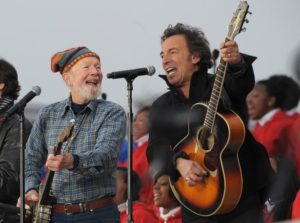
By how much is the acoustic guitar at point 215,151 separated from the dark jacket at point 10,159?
1.16 m

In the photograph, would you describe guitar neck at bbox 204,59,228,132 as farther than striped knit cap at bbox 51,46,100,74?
No

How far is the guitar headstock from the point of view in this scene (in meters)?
4.95

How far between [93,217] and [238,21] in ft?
4.44

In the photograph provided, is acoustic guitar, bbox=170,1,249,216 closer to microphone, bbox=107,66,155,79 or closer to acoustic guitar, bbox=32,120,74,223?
microphone, bbox=107,66,155,79

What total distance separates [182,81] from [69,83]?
0.70 metres

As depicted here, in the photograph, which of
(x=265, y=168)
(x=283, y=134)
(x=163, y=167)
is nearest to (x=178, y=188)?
(x=163, y=167)

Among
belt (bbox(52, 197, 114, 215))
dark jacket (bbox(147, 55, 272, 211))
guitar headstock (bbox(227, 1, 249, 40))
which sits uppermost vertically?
guitar headstock (bbox(227, 1, 249, 40))

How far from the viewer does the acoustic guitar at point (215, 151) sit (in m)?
4.97

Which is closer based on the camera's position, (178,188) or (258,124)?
(178,188)

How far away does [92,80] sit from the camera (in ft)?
17.7

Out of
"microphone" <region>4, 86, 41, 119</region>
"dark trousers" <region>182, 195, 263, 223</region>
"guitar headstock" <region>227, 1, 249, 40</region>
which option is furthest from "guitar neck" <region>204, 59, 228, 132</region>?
"microphone" <region>4, 86, 41, 119</region>

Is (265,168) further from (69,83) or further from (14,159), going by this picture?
(14,159)

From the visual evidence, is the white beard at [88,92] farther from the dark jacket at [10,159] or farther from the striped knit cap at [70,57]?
the dark jacket at [10,159]

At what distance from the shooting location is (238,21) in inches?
196
